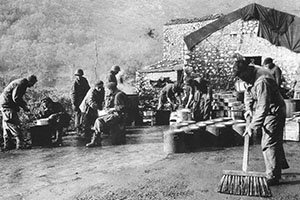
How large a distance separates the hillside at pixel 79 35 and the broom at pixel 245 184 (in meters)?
27.4

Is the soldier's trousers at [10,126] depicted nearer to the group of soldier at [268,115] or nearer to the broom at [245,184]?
the broom at [245,184]

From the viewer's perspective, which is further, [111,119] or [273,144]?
[111,119]

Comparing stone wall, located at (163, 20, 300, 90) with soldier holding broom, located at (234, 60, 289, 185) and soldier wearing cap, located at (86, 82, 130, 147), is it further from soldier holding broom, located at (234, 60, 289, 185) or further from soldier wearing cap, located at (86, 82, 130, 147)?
soldier holding broom, located at (234, 60, 289, 185)

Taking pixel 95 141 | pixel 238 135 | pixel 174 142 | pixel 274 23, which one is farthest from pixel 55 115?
pixel 274 23

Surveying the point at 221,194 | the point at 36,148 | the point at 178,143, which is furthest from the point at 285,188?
the point at 36,148

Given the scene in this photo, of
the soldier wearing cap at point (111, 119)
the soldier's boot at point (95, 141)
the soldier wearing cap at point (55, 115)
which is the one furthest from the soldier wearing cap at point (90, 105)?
the soldier's boot at point (95, 141)

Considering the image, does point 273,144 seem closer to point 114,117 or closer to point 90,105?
point 114,117

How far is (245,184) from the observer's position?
4125 millimetres

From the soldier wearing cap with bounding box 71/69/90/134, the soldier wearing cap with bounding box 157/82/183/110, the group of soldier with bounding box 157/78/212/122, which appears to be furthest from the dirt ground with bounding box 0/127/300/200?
the soldier wearing cap with bounding box 157/82/183/110

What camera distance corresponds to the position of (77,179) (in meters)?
5.16

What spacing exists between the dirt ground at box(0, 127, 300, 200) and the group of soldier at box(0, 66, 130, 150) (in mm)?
554

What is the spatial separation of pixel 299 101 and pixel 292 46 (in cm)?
496

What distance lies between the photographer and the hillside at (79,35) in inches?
1390

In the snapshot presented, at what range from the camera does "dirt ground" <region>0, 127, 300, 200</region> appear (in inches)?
175
